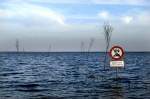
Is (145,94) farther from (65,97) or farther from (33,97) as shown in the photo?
(33,97)

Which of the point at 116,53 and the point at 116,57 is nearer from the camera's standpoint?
the point at 116,57

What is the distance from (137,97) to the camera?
2472 cm

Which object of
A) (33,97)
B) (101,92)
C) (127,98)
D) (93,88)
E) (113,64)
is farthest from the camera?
(93,88)

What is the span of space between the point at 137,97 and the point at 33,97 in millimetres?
6982

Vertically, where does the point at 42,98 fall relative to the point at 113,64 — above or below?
below

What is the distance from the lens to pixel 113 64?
2119 cm

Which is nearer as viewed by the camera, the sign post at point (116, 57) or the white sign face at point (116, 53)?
the sign post at point (116, 57)

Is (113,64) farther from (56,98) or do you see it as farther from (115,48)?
(56,98)

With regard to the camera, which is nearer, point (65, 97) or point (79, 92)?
point (65, 97)

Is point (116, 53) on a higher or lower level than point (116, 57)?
higher

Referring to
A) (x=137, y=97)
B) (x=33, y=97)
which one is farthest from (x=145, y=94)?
(x=33, y=97)

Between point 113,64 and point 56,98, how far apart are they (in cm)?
548

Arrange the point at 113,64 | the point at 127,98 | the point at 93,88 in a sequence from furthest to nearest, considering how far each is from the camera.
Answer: the point at 93,88, the point at 127,98, the point at 113,64

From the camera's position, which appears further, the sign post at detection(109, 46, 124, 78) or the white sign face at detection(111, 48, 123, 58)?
the white sign face at detection(111, 48, 123, 58)
